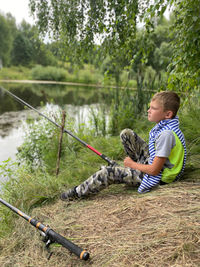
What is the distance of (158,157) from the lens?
1728 millimetres

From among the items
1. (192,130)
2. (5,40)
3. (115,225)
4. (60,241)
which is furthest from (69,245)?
(5,40)

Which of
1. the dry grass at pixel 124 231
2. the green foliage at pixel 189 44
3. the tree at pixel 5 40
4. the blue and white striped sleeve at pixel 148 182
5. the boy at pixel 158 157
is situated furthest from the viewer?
the tree at pixel 5 40

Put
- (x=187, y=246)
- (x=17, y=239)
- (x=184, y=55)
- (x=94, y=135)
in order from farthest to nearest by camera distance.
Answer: (x=94, y=135) < (x=184, y=55) < (x=17, y=239) < (x=187, y=246)

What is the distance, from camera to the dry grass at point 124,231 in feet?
4.07

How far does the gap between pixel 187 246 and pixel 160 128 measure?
2.84 feet

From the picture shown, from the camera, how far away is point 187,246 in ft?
3.91

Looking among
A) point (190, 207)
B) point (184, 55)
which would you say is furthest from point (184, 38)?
point (190, 207)

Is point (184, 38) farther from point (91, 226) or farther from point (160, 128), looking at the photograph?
point (91, 226)

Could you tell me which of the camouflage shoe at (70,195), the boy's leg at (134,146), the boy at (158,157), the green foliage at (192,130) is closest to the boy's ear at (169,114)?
the boy at (158,157)

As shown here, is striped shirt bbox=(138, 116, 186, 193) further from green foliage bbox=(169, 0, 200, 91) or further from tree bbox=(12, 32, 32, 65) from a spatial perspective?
tree bbox=(12, 32, 32, 65)

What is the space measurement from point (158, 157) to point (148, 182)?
27 cm

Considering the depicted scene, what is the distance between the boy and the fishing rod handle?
579 mm

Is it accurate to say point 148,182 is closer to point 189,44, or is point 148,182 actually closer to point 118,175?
point 118,175

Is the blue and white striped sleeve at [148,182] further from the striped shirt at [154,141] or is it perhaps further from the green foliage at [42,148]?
the green foliage at [42,148]
